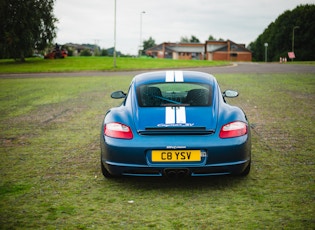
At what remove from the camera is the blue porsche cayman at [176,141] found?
4266 millimetres

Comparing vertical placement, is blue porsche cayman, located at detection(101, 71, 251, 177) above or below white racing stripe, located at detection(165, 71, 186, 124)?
below

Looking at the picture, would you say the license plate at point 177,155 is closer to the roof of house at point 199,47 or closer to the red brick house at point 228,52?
the red brick house at point 228,52

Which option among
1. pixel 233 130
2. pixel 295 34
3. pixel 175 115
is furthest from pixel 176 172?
pixel 295 34

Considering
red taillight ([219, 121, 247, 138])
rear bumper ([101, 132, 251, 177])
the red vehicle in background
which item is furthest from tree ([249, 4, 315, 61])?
rear bumper ([101, 132, 251, 177])

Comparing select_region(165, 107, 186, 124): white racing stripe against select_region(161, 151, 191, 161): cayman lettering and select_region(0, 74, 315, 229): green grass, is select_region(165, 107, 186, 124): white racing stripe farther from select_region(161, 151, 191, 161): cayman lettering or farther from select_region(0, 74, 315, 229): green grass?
select_region(0, 74, 315, 229): green grass

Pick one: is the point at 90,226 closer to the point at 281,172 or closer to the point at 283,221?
the point at 283,221

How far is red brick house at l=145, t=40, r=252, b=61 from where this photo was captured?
12589 centimetres

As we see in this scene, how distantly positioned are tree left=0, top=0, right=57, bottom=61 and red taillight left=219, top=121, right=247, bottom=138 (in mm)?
41010

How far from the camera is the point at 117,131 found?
14.9 feet

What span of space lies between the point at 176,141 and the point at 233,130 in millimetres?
696

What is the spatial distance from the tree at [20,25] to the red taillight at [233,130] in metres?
41.0

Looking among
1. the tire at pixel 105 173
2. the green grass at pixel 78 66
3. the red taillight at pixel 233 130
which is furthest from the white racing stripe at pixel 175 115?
the green grass at pixel 78 66

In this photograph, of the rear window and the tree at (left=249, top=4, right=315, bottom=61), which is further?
the tree at (left=249, top=4, right=315, bottom=61)

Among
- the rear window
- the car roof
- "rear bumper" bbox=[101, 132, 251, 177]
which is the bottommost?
"rear bumper" bbox=[101, 132, 251, 177]
